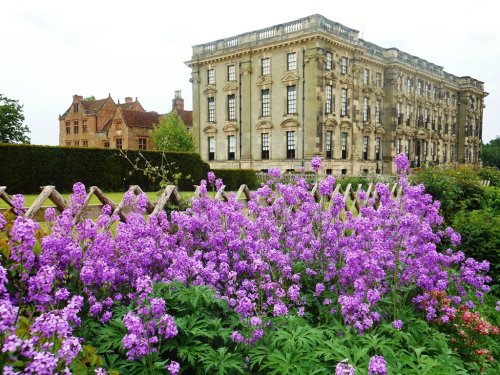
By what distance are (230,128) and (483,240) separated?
3779 centimetres

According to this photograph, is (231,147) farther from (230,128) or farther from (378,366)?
(378,366)

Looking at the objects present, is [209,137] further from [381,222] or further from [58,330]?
[58,330]

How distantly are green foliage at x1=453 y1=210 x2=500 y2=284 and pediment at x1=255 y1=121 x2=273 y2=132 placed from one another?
111 feet

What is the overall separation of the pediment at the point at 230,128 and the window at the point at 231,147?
0.65m

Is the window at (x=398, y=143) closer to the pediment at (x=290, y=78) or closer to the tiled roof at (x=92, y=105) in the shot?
the pediment at (x=290, y=78)

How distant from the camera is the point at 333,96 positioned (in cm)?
4122

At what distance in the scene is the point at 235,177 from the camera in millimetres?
30094

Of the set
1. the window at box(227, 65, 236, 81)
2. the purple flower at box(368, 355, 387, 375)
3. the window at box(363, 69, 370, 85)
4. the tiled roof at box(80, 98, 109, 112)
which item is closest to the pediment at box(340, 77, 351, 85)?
the window at box(363, 69, 370, 85)

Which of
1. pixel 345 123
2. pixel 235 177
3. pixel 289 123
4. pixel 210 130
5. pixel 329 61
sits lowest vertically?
pixel 235 177

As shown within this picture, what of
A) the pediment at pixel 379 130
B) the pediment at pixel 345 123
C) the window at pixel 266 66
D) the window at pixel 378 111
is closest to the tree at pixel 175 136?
the window at pixel 266 66

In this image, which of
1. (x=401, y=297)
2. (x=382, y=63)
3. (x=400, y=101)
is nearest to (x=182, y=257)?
(x=401, y=297)

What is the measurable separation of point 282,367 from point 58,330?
1719 mm

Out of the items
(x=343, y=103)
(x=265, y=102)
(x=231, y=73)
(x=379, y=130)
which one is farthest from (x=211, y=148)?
(x=379, y=130)

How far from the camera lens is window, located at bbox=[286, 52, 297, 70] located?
40281 mm
